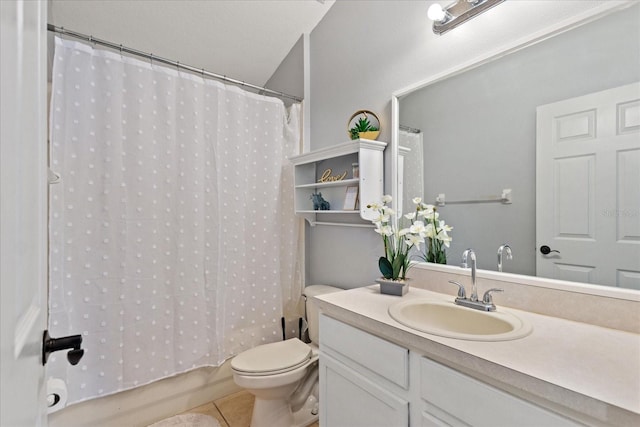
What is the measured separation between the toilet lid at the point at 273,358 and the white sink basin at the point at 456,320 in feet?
2.45

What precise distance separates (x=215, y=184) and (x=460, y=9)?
5.30ft

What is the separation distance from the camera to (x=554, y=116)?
1.12 metres

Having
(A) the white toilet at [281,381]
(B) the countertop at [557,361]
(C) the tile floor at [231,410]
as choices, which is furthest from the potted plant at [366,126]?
(C) the tile floor at [231,410]

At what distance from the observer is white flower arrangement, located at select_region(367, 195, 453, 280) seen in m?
1.43

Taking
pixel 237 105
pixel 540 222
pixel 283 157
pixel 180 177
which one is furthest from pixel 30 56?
pixel 283 157

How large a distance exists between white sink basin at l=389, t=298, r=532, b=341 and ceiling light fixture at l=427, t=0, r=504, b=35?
1.26m

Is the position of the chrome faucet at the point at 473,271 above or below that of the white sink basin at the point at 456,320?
above

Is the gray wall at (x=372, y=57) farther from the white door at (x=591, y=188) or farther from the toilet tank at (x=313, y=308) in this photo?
the white door at (x=591, y=188)

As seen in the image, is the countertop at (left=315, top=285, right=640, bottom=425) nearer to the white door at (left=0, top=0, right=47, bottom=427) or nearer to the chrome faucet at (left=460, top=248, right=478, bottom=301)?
the chrome faucet at (left=460, top=248, right=478, bottom=301)

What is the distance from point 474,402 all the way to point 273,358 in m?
1.15

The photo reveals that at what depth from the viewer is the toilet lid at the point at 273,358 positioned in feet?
5.23

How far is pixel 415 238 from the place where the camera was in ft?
4.63

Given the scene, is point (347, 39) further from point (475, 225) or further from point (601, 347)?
point (601, 347)

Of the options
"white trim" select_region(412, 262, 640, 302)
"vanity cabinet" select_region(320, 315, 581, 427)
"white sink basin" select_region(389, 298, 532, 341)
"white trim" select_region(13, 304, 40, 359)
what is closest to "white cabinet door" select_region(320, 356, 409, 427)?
"vanity cabinet" select_region(320, 315, 581, 427)
